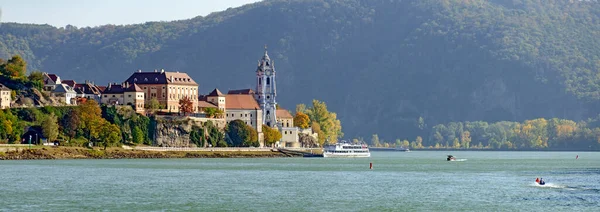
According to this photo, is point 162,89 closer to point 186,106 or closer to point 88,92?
point 186,106

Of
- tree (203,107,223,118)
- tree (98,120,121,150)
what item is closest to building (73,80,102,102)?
tree (203,107,223,118)

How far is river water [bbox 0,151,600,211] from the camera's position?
7556cm

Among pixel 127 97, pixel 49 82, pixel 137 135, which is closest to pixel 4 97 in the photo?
pixel 137 135

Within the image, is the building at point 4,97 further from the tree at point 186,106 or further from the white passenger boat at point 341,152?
the white passenger boat at point 341,152

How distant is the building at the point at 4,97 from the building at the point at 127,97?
21401mm

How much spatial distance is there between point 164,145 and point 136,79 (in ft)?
69.7

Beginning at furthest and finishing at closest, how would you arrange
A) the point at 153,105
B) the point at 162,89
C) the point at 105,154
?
the point at 162,89, the point at 153,105, the point at 105,154

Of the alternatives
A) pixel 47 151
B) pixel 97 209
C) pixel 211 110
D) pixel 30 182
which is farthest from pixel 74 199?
pixel 211 110

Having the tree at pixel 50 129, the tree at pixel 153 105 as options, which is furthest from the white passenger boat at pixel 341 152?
the tree at pixel 50 129

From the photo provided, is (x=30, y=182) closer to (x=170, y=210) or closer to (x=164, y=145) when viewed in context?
(x=170, y=210)

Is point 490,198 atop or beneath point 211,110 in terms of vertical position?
beneath

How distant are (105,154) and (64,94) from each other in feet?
101

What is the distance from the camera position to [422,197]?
83812 millimetres

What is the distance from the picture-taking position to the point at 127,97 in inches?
7461
